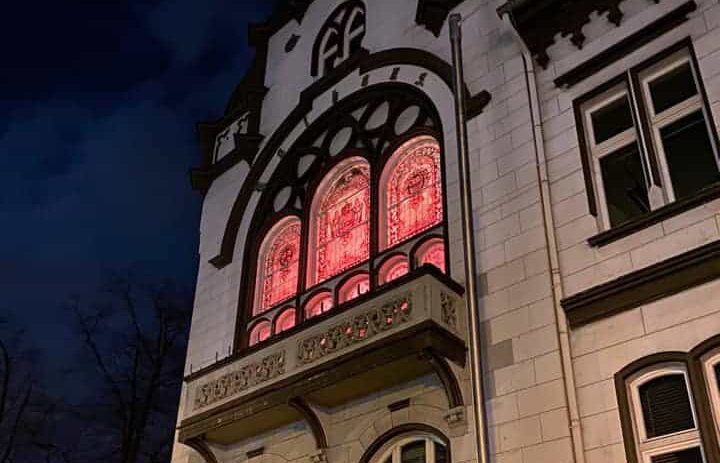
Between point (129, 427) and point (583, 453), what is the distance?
14.8 m

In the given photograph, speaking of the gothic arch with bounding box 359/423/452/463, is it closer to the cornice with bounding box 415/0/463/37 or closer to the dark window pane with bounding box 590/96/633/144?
the dark window pane with bounding box 590/96/633/144

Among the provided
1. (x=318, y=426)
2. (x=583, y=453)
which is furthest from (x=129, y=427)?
(x=583, y=453)

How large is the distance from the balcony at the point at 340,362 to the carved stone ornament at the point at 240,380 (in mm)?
18

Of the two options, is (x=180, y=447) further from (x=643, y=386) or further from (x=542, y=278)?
(x=643, y=386)

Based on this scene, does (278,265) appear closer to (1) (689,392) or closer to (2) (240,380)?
(2) (240,380)

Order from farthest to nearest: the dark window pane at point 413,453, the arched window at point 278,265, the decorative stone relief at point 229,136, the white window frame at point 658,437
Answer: the decorative stone relief at point 229,136
the arched window at point 278,265
the dark window pane at point 413,453
the white window frame at point 658,437

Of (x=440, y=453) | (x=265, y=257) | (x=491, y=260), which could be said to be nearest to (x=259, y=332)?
(x=265, y=257)

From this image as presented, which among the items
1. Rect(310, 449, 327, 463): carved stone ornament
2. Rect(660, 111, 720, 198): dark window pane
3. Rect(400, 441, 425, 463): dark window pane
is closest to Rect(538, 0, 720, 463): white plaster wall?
Rect(660, 111, 720, 198): dark window pane

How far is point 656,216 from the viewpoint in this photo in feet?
37.2

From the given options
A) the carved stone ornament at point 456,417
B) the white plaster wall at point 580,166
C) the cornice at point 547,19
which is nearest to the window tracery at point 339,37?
the cornice at point 547,19

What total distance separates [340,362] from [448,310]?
78.6 inches

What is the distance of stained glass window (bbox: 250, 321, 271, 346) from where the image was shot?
1738cm

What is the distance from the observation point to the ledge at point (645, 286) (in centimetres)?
1053

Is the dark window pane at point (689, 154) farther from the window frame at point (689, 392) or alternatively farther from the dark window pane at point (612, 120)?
the window frame at point (689, 392)
